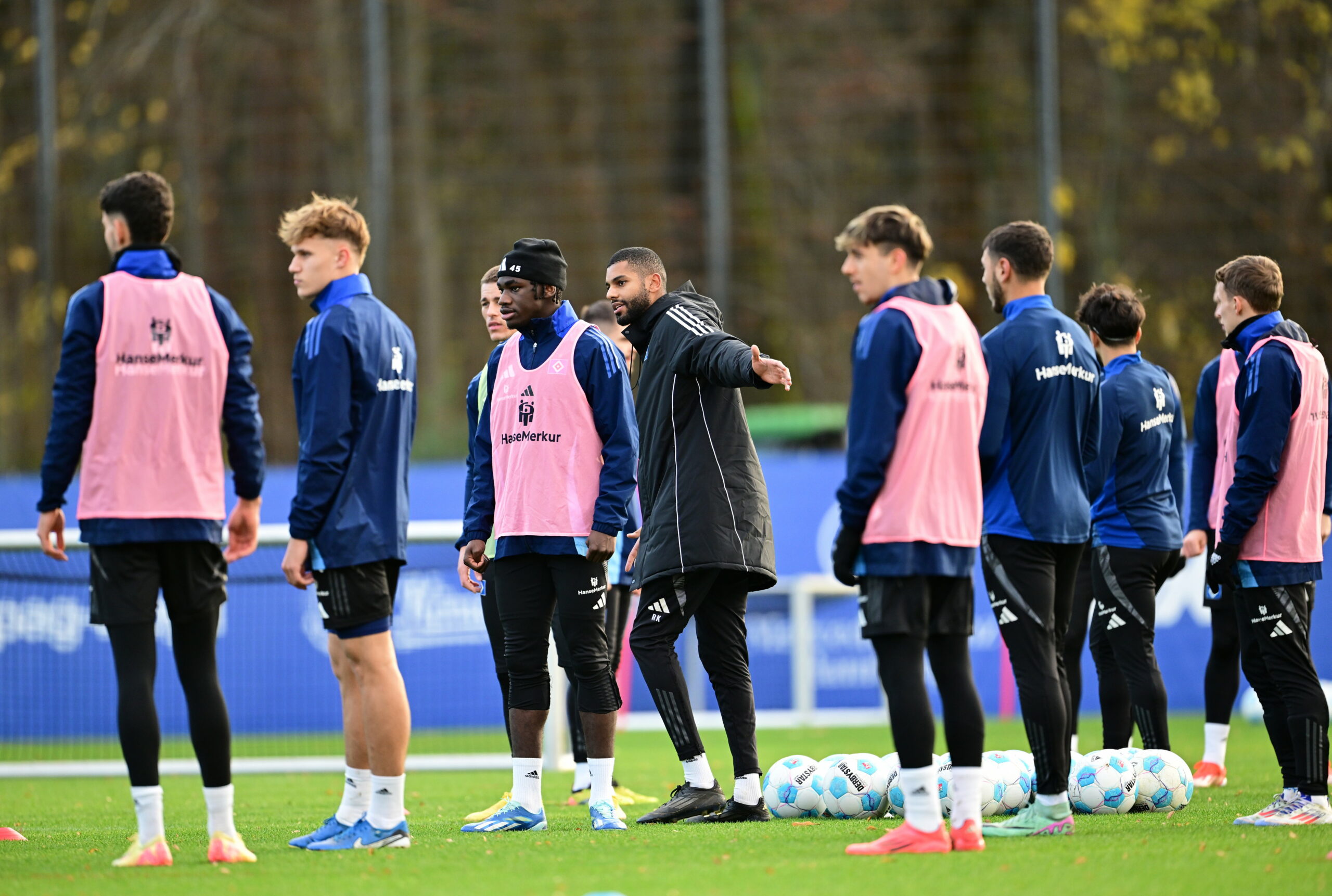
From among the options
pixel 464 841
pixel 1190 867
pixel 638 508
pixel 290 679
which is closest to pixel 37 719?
pixel 290 679

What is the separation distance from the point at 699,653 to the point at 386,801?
1426 mm

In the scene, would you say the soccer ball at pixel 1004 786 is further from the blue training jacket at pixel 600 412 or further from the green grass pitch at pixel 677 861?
the blue training jacket at pixel 600 412

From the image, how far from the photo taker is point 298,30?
17.9m

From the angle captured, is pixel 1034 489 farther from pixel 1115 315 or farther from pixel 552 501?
pixel 1115 315

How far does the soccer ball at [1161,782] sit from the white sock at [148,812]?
3.65m

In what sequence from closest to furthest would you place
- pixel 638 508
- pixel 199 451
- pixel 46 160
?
pixel 199 451 → pixel 638 508 → pixel 46 160

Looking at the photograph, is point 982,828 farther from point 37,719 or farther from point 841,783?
point 37,719

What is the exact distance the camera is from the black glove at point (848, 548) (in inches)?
198

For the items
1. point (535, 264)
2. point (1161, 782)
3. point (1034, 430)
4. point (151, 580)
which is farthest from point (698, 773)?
point (151, 580)

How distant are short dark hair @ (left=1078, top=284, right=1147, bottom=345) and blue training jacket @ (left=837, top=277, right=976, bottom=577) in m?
2.36

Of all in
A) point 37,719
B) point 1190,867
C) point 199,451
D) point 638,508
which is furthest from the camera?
point 37,719

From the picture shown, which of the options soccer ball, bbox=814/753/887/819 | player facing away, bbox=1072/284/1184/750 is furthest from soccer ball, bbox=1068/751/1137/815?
soccer ball, bbox=814/753/887/819

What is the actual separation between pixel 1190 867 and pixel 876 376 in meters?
1.73

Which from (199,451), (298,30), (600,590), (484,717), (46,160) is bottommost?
(484,717)
